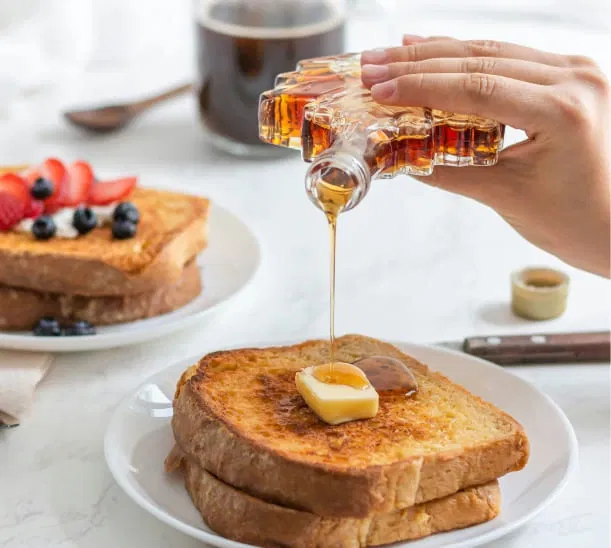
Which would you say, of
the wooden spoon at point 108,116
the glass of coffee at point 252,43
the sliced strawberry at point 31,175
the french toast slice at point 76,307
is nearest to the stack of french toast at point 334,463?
the french toast slice at point 76,307

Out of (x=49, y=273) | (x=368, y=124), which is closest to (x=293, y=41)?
(x=49, y=273)

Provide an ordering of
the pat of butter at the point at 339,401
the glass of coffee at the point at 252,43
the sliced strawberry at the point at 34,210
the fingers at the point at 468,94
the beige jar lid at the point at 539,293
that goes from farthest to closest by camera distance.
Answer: the glass of coffee at the point at 252,43 < the sliced strawberry at the point at 34,210 < the beige jar lid at the point at 539,293 < the fingers at the point at 468,94 < the pat of butter at the point at 339,401

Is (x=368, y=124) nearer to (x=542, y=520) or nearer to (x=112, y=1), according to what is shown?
(x=542, y=520)

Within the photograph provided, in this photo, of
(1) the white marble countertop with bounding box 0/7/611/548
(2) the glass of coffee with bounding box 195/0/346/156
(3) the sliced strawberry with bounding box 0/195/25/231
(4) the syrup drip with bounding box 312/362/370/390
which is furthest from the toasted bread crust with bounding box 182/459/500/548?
(2) the glass of coffee with bounding box 195/0/346/156

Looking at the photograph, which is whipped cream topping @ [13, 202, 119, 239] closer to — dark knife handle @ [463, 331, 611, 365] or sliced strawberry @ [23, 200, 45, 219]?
sliced strawberry @ [23, 200, 45, 219]

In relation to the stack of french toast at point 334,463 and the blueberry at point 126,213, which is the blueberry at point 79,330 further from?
the stack of french toast at point 334,463
